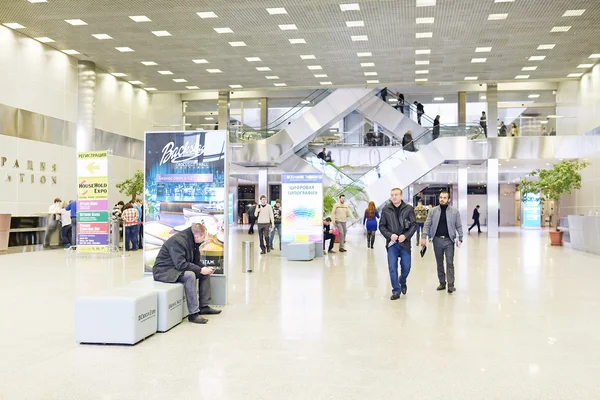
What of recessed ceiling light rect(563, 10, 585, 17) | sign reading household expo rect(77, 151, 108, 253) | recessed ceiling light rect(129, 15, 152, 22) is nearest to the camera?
sign reading household expo rect(77, 151, 108, 253)

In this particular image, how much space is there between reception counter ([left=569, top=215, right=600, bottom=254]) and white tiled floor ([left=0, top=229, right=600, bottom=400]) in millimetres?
7588

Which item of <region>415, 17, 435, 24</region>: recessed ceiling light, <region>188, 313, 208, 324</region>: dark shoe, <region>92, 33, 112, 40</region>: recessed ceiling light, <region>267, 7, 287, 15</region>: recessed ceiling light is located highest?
<region>267, 7, 287, 15</region>: recessed ceiling light

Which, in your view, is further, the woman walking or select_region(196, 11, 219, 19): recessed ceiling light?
the woman walking

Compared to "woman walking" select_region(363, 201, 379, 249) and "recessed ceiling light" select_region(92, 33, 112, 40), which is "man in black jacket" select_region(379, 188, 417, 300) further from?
"recessed ceiling light" select_region(92, 33, 112, 40)

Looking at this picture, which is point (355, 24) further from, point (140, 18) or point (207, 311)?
point (207, 311)

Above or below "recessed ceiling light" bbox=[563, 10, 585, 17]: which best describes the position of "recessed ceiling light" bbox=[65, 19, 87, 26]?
above

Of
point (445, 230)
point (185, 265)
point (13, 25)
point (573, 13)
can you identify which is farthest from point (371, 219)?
point (185, 265)

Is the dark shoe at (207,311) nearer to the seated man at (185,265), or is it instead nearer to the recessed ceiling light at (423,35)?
the seated man at (185,265)

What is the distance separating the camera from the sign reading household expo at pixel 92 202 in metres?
15.7

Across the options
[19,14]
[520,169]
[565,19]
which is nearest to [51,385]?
[19,14]

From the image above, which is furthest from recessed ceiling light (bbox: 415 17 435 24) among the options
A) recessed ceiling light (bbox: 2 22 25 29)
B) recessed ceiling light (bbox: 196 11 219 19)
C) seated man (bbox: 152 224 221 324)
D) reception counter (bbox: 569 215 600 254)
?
seated man (bbox: 152 224 221 324)

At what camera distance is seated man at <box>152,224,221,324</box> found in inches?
271

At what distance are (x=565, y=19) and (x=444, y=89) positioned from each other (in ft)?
55.1

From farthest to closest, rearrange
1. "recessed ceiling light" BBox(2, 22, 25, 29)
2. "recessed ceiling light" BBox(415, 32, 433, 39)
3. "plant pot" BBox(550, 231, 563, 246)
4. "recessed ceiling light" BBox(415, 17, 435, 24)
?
"plant pot" BBox(550, 231, 563, 246)
"recessed ceiling light" BBox(415, 32, 433, 39)
"recessed ceiling light" BBox(2, 22, 25, 29)
"recessed ceiling light" BBox(415, 17, 435, 24)
